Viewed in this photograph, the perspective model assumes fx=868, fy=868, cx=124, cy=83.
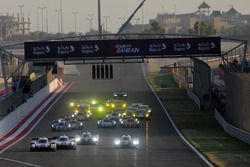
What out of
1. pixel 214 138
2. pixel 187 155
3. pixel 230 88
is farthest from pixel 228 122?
pixel 187 155

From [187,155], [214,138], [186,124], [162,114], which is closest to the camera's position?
[187,155]

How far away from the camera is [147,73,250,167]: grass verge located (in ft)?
170

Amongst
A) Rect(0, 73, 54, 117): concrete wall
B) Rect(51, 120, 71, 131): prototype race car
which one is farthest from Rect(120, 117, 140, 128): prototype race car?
Rect(0, 73, 54, 117): concrete wall

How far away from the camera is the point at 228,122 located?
73250 millimetres

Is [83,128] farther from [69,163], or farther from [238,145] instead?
[69,163]

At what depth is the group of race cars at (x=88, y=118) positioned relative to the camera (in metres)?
A: 56.8

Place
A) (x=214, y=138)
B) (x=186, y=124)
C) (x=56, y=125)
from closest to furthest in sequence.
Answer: (x=214, y=138), (x=56, y=125), (x=186, y=124)

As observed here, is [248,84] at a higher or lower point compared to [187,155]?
higher

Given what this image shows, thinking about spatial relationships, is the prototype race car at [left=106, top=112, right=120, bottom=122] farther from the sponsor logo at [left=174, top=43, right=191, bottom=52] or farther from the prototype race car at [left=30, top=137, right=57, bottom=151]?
the prototype race car at [left=30, top=137, right=57, bottom=151]

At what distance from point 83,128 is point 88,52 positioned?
10.7 m

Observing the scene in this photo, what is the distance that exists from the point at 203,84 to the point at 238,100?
2646cm

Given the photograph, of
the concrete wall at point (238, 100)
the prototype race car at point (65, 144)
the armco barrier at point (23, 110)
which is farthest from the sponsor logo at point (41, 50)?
the prototype race car at point (65, 144)

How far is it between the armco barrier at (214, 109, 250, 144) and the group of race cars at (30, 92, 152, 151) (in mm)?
7166

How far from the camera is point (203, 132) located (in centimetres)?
7050
